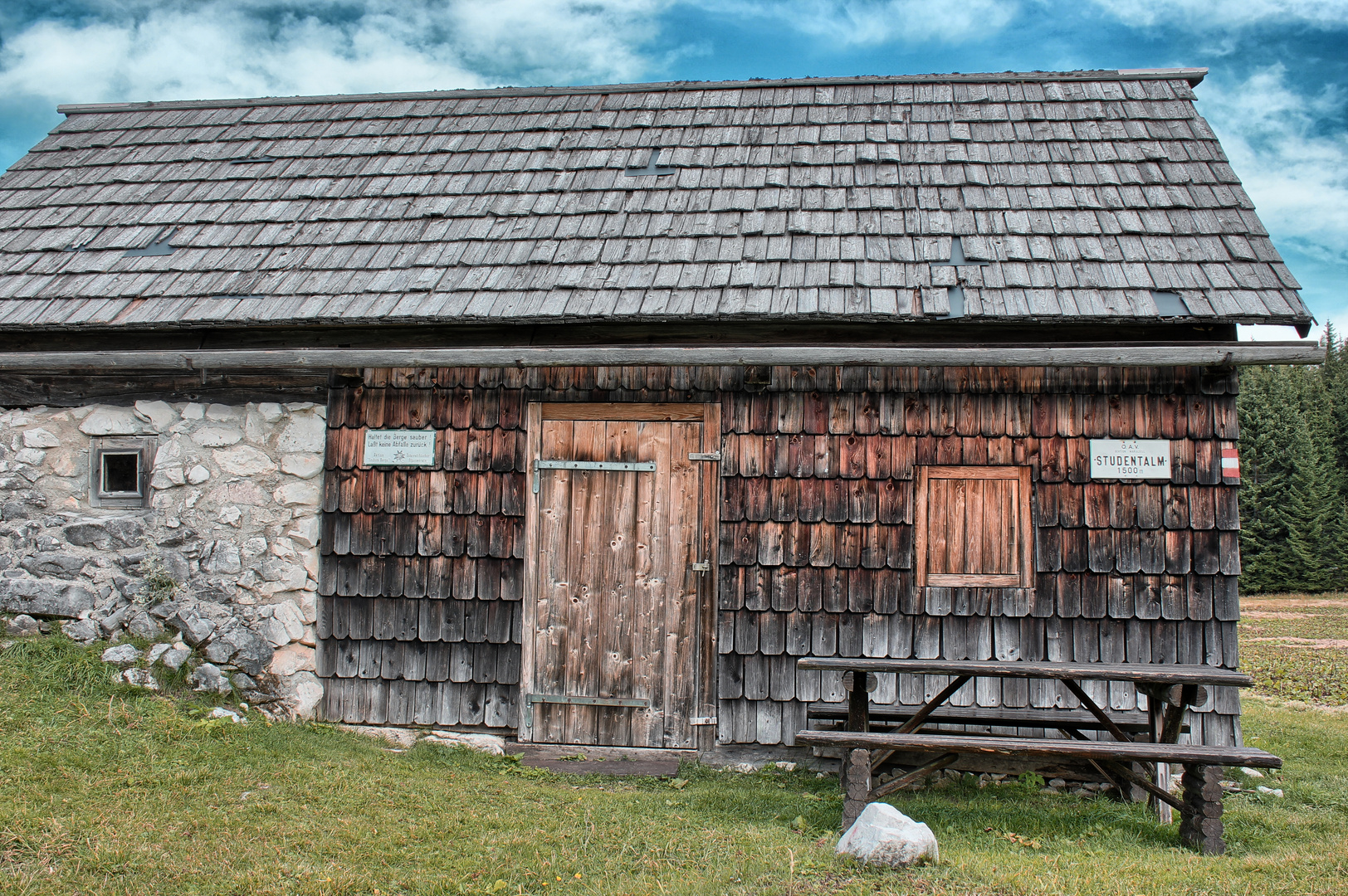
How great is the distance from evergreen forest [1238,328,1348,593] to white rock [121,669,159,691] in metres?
25.1

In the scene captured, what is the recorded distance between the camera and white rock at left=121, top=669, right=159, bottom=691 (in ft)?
16.8

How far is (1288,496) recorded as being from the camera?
2456 centimetres

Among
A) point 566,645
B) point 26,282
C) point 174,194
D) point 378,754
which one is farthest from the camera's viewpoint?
point 174,194

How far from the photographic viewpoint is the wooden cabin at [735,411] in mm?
5039

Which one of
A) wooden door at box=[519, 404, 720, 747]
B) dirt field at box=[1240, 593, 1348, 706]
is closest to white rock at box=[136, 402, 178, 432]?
wooden door at box=[519, 404, 720, 747]

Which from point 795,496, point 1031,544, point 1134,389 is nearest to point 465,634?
point 795,496

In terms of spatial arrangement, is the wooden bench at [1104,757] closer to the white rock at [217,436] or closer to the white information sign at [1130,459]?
the white information sign at [1130,459]

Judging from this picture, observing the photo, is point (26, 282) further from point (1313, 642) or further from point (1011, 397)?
point (1313, 642)

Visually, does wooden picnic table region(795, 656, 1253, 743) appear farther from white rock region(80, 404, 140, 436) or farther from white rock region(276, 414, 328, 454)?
white rock region(80, 404, 140, 436)

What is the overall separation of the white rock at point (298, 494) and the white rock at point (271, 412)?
0.42 m

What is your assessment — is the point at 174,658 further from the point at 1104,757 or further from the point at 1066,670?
the point at 1104,757

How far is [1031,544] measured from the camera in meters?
5.11

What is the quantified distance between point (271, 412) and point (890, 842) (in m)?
4.43

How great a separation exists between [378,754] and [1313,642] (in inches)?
561
